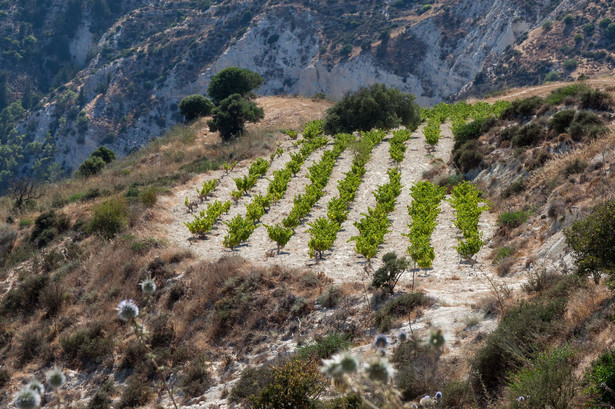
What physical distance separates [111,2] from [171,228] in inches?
4864

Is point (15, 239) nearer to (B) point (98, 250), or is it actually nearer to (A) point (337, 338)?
(B) point (98, 250)

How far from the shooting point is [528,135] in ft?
58.7

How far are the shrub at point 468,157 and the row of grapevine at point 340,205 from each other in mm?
4178

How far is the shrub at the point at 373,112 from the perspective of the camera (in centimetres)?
3322

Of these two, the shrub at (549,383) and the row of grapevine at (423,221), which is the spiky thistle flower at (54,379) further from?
the row of grapevine at (423,221)

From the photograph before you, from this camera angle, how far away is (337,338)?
8.30 m

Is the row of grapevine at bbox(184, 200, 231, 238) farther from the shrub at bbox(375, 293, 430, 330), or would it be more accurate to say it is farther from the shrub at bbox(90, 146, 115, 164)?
the shrub at bbox(90, 146, 115, 164)

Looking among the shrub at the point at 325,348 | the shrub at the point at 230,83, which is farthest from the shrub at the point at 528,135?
the shrub at the point at 230,83

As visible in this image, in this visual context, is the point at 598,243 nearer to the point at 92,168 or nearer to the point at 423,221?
the point at 423,221

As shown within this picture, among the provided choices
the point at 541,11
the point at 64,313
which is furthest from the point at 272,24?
the point at 64,313

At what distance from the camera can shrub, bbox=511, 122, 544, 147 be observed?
1758 cm

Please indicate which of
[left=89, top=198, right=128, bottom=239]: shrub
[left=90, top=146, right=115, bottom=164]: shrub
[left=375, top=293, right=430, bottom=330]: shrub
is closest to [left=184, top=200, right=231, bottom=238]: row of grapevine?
[left=89, top=198, right=128, bottom=239]: shrub

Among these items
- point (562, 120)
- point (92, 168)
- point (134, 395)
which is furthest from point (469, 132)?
point (92, 168)

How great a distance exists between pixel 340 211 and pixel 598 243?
10.9 metres
